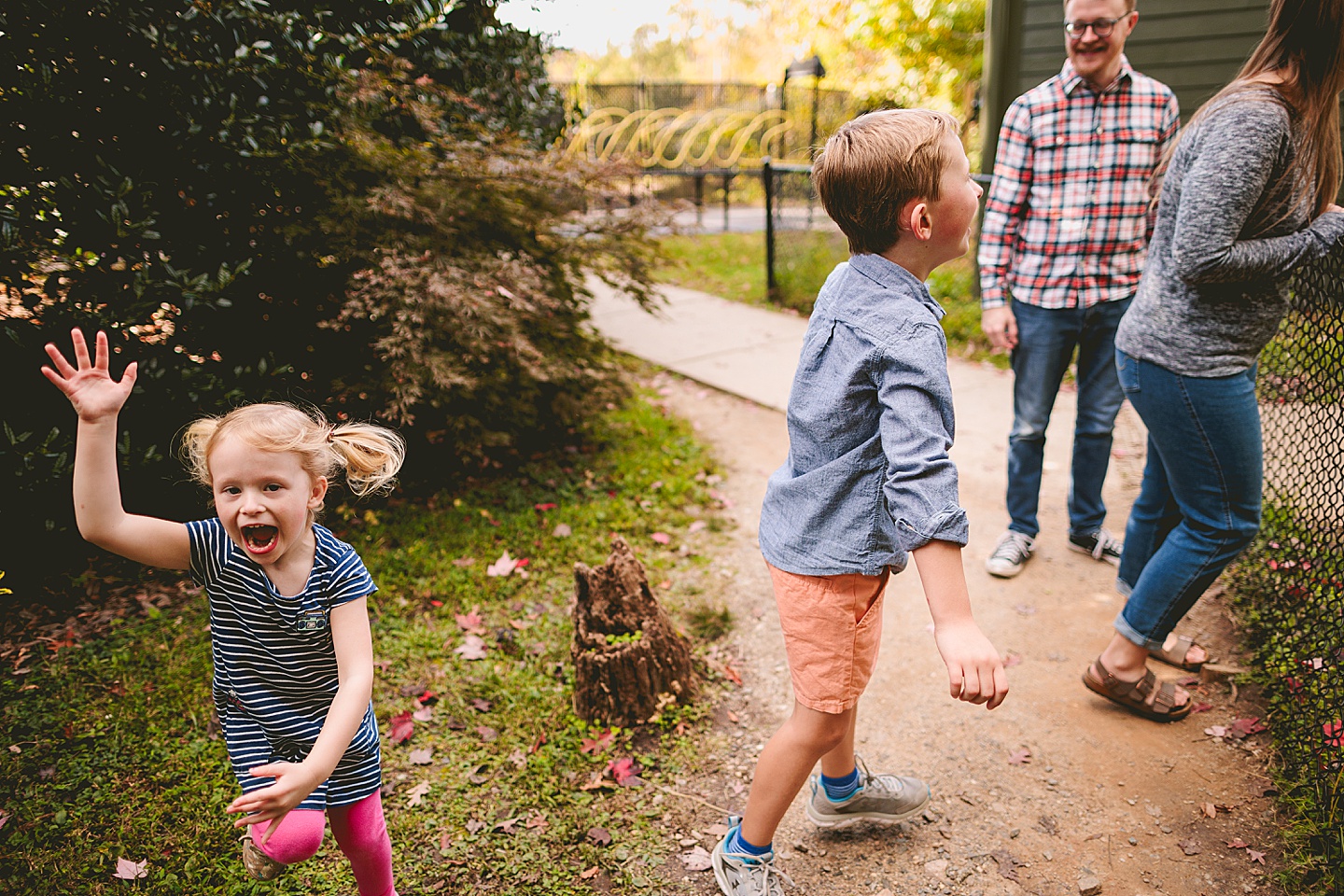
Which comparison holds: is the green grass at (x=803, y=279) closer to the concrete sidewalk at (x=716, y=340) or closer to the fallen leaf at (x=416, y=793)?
the concrete sidewalk at (x=716, y=340)

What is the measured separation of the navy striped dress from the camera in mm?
1773

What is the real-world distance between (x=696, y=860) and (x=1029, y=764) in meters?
1.13

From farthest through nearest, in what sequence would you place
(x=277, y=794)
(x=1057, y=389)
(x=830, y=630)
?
1. (x=1057, y=389)
2. (x=830, y=630)
3. (x=277, y=794)

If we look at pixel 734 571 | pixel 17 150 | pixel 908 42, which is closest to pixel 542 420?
pixel 734 571

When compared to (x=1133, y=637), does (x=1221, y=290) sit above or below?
above

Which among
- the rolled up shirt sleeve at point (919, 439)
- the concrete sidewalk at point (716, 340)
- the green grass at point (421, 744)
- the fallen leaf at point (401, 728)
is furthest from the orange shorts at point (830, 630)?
the concrete sidewalk at point (716, 340)

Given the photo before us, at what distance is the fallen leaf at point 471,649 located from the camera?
3.31 meters

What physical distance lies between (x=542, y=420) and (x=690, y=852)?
280 centimetres

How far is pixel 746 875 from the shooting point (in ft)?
7.20

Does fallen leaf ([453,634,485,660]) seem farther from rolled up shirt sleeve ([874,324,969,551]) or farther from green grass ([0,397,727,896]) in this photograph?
rolled up shirt sleeve ([874,324,969,551])

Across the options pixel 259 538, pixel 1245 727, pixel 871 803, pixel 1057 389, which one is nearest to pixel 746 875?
pixel 871 803

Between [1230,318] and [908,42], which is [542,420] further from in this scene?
[908,42]

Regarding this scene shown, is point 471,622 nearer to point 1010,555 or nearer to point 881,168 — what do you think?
point 1010,555

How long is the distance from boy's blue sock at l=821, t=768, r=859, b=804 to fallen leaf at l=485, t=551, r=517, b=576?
1.88 meters
